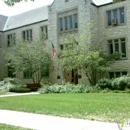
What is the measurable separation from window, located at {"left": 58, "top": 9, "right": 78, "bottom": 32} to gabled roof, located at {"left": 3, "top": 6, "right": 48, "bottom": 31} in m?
3.17

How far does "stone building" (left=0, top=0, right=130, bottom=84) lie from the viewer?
21.8 metres

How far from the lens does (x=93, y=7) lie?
76.2 ft

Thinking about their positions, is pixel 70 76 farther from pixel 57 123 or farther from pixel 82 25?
pixel 57 123

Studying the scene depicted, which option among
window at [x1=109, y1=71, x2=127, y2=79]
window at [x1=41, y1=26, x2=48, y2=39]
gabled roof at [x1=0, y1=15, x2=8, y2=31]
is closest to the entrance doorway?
window at [x1=109, y1=71, x2=127, y2=79]

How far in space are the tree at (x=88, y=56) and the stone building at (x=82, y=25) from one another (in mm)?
1056

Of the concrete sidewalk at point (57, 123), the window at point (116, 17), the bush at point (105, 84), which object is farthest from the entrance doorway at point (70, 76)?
the concrete sidewalk at point (57, 123)

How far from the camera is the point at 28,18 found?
30922 millimetres

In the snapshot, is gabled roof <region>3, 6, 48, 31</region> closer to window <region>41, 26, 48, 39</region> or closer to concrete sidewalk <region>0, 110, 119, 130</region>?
window <region>41, 26, 48, 39</region>

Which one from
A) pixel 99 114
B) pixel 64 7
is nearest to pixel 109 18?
pixel 64 7

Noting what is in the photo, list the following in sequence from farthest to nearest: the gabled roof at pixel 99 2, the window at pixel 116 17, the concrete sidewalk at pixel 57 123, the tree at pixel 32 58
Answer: the tree at pixel 32 58
the gabled roof at pixel 99 2
the window at pixel 116 17
the concrete sidewalk at pixel 57 123

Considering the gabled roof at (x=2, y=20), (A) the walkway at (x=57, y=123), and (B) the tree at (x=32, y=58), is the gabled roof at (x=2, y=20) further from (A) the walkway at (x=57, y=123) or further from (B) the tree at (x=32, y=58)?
(A) the walkway at (x=57, y=123)

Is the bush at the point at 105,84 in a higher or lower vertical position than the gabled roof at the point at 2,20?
lower

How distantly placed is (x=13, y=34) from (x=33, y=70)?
9229 mm

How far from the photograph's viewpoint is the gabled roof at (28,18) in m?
28.9
